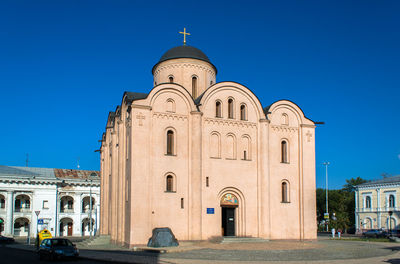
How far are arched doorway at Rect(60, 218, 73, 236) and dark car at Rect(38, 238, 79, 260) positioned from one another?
129 feet

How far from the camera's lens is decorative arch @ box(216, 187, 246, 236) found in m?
29.9

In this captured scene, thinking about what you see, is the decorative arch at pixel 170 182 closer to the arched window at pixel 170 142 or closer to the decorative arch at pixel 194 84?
the arched window at pixel 170 142

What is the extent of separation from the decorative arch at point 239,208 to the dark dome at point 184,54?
37.3ft

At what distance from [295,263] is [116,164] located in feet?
64.2

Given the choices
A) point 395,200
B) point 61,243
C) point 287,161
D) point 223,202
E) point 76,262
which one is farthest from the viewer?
point 395,200

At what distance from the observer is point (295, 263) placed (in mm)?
17859

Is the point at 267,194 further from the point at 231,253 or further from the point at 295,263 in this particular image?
the point at 295,263

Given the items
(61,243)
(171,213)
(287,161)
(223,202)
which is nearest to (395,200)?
(287,161)

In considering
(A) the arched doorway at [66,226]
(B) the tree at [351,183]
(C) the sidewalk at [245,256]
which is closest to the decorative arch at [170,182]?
(C) the sidewalk at [245,256]

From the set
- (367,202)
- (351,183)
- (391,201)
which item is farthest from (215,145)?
(351,183)

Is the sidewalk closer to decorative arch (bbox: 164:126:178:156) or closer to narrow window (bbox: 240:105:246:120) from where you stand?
decorative arch (bbox: 164:126:178:156)

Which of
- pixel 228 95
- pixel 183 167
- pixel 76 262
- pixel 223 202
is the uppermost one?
pixel 228 95

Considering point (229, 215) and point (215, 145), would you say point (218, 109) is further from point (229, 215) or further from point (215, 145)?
point (229, 215)

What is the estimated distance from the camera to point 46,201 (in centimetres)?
5556
